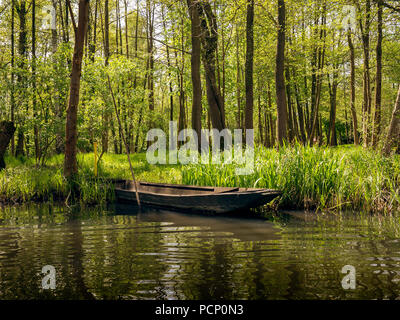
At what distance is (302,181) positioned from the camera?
7789mm

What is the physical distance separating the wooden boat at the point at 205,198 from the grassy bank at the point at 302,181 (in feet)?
2.16

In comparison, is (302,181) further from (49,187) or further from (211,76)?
(211,76)

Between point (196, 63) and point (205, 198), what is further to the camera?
point (196, 63)

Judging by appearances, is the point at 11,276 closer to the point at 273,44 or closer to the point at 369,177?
the point at 369,177

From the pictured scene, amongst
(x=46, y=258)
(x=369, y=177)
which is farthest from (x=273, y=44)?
(x=46, y=258)

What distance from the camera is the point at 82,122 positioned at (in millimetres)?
12828

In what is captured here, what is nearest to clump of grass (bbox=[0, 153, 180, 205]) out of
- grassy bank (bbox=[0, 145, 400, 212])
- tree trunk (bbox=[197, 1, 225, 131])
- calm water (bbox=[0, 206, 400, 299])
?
grassy bank (bbox=[0, 145, 400, 212])

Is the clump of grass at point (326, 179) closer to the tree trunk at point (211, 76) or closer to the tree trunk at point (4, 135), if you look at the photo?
the tree trunk at point (211, 76)

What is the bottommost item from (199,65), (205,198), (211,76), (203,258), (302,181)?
(203,258)

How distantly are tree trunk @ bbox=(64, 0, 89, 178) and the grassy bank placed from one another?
0.43 m

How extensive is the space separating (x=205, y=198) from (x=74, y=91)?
5.38 meters

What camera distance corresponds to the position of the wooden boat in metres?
6.75

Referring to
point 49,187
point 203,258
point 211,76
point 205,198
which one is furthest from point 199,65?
point 203,258
